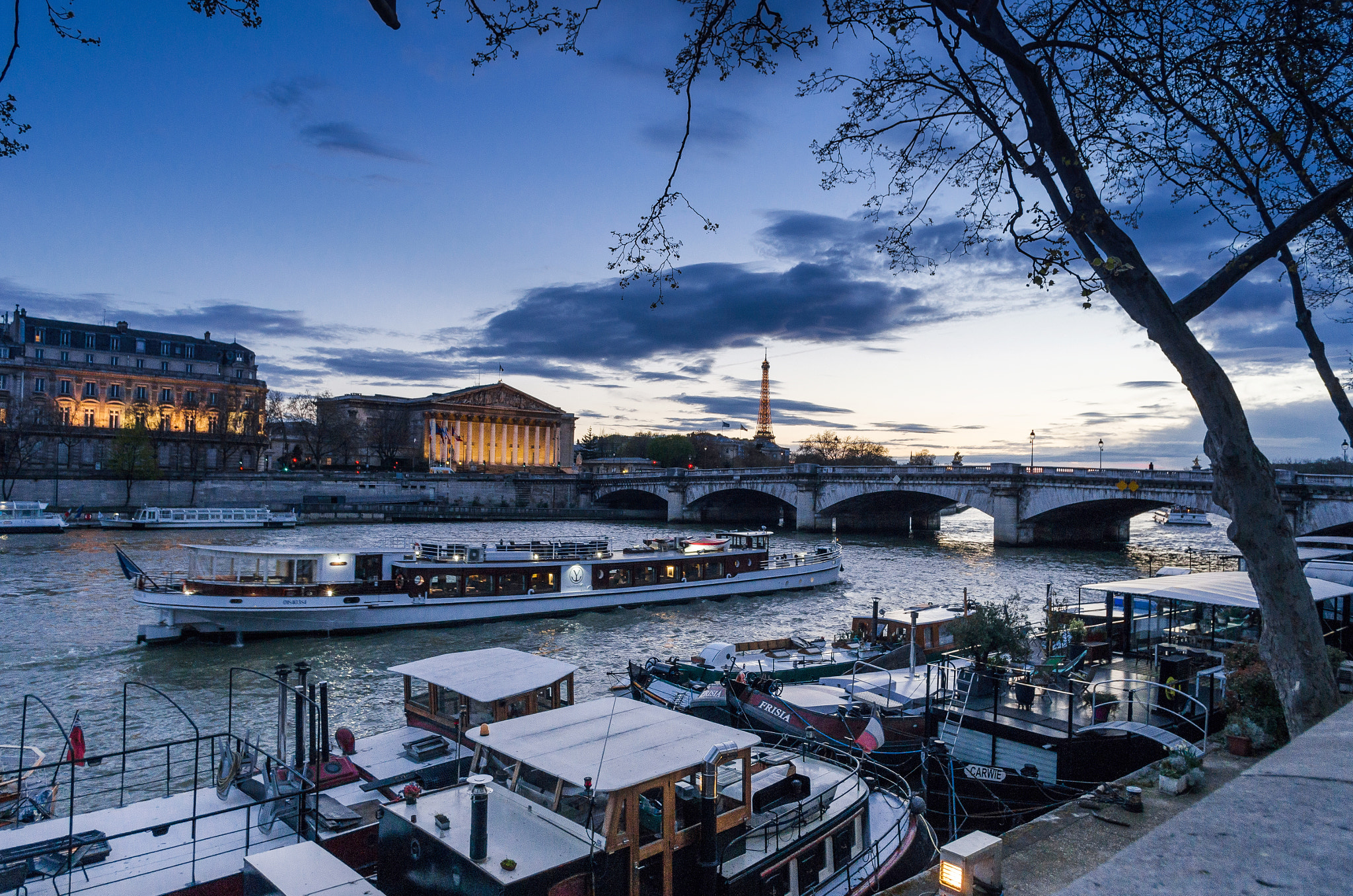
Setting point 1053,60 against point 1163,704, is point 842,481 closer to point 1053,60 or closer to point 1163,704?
point 1163,704

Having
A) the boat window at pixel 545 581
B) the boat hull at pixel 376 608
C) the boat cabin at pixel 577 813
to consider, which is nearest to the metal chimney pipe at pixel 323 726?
the boat cabin at pixel 577 813

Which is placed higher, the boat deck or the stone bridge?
the stone bridge

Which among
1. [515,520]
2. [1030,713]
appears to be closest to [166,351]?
[515,520]

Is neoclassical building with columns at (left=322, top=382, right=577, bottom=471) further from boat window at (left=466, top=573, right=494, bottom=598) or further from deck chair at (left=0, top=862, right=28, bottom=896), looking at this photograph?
deck chair at (left=0, top=862, right=28, bottom=896)

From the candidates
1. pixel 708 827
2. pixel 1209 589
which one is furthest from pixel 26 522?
pixel 1209 589

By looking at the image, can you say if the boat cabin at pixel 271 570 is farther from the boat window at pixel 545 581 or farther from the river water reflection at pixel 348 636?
the boat window at pixel 545 581

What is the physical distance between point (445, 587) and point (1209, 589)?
26.2m

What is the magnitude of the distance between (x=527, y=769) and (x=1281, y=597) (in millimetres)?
7047

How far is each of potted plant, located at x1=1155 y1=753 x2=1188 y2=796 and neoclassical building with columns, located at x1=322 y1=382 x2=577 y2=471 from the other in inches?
4972

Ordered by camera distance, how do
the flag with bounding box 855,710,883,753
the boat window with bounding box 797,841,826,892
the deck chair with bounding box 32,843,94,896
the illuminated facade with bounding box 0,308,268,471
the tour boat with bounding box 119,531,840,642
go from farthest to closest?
the illuminated facade with bounding box 0,308,268,471 → the tour boat with bounding box 119,531,840,642 → the flag with bounding box 855,710,883,753 → the boat window with bounding box 797,841,826,892 → the deck chair with bounding box 32,843,94,896

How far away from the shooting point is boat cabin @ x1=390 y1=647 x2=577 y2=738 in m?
11.4

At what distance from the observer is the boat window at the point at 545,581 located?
117ft

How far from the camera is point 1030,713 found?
1387 cm

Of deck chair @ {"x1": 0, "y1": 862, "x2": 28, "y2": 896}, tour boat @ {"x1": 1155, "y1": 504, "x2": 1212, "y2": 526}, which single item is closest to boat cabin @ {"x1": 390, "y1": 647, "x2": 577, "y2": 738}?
deck chair @ {"x1": 0, "y1": 862, "x2": 28, "y2": 896}
